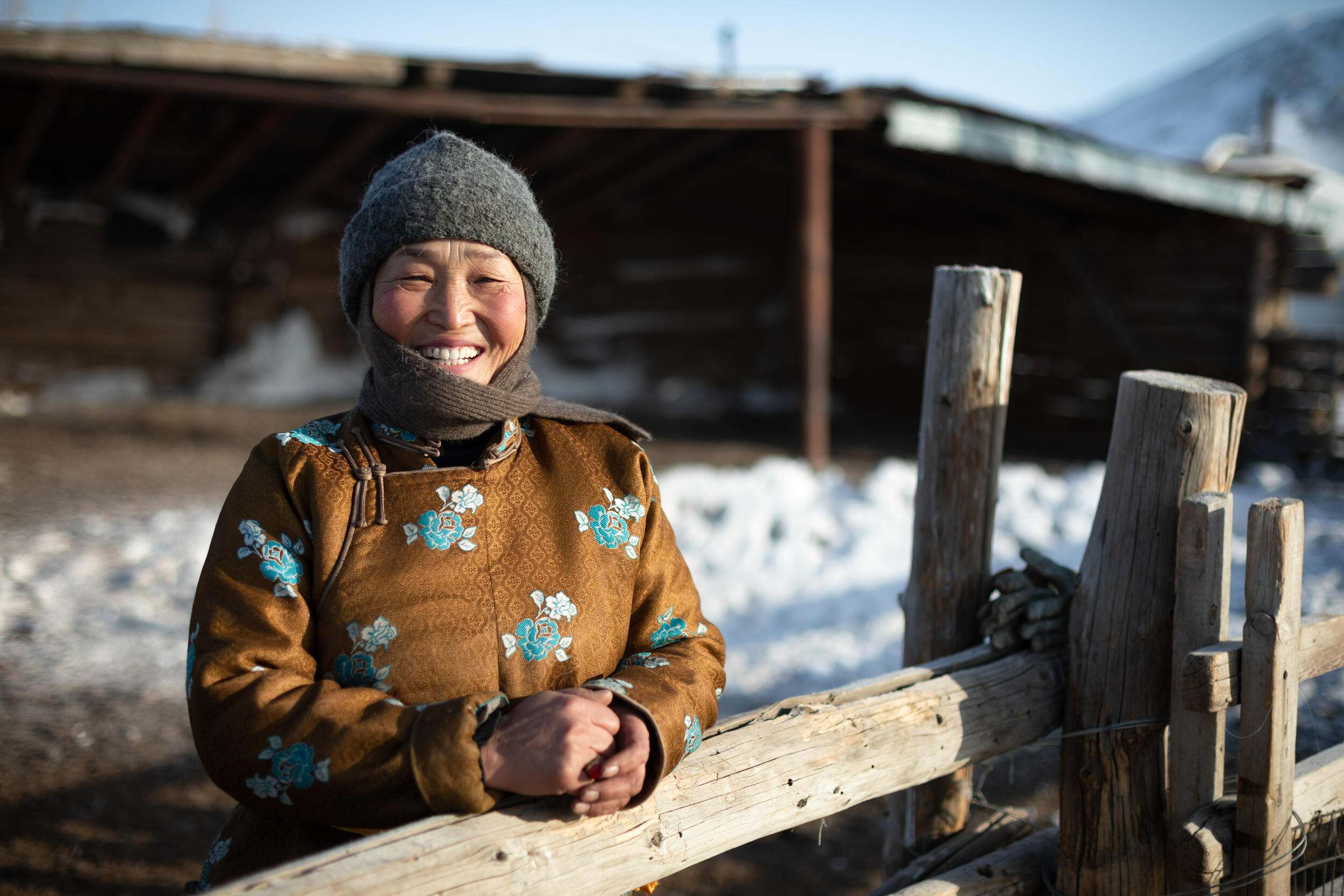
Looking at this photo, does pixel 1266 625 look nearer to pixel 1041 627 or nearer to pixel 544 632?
pixel 1041 627

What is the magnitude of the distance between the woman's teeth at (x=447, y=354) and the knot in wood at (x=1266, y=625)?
174 centimetres

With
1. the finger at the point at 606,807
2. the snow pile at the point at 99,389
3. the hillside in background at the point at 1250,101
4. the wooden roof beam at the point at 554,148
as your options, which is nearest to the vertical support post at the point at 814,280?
the wooden roof beam at the point at 554,148

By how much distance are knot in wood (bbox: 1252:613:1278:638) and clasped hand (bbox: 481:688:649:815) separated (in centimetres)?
142

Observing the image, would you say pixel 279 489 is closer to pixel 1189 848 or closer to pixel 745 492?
pixel 1189 848

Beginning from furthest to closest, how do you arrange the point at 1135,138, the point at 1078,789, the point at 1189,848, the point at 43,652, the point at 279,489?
the point at 1135,138 → the point at 43,652 → the point at 1078,789 → the point at 1189,848 → the point at 279,489

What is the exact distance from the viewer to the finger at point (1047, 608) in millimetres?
2375

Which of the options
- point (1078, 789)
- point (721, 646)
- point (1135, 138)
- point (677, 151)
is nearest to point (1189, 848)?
point (1078, 789)

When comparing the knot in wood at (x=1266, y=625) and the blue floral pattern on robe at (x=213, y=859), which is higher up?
the knot in wood at (x=1266, y=625)

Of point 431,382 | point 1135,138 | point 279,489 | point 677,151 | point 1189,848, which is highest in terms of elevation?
point 1135,138

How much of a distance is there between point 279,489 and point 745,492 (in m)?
4.79

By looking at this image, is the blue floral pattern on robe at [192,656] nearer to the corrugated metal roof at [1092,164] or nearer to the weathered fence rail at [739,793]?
the weathered fence rail at [739,793]

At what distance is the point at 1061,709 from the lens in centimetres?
241

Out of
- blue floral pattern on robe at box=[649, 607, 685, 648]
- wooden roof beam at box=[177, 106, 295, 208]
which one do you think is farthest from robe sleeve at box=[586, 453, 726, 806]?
wooden roof beam at box=[177, 106, 295, 208]

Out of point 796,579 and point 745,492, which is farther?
point 745,492
